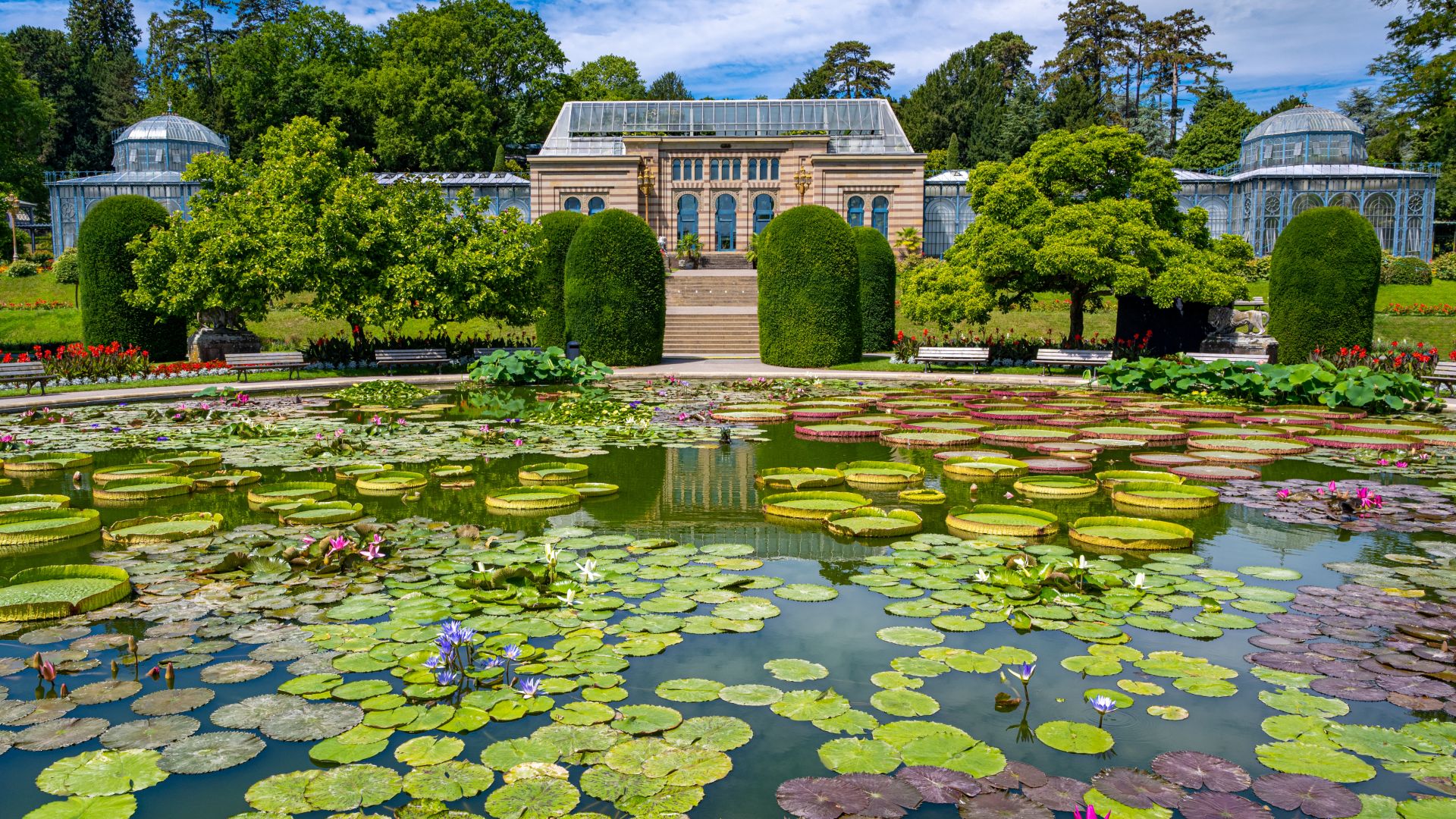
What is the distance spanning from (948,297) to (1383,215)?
112ft

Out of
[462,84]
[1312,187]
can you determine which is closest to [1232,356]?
[1312,187]

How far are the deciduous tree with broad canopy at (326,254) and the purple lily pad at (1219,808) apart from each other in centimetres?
1768

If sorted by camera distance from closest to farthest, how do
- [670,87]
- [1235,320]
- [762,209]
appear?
[1235,320] → [762,209] → [670,87]

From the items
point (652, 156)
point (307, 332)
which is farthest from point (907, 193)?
point (307, 332)

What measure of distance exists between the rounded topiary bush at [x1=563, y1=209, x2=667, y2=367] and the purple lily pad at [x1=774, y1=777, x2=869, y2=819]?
59.3ft

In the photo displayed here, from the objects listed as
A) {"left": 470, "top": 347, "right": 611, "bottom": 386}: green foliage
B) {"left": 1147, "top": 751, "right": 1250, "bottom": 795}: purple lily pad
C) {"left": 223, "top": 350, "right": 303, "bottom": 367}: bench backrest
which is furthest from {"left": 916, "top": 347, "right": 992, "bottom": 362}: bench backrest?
{"left": 1147, "top": 751, "right": 1250, "bottom": 795}: purple lily pad

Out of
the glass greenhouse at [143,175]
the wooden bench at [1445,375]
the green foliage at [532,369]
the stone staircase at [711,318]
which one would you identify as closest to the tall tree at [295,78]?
the glass greenhouse at [143,175]

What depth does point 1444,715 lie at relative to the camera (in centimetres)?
337

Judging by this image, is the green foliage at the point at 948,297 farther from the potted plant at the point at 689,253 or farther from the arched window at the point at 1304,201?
the arched window at the point at 1304,201

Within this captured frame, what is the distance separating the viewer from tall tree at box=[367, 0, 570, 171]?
5034 centimetres

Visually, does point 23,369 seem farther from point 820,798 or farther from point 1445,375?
point 1445,375

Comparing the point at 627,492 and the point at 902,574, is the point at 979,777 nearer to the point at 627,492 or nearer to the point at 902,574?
the point at 902,574

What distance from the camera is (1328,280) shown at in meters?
18.2

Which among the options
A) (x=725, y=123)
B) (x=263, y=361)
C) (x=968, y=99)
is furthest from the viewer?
(x=968, y=99)
